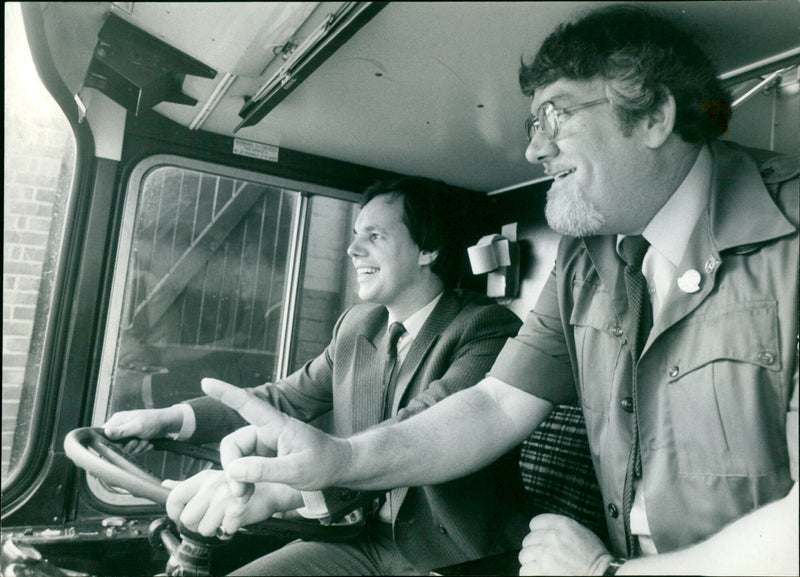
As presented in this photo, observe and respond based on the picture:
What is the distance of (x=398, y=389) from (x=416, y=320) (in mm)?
262

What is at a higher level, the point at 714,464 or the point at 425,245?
the point at 425,245

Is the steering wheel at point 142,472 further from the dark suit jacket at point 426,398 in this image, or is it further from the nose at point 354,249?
the nose at point 354,249

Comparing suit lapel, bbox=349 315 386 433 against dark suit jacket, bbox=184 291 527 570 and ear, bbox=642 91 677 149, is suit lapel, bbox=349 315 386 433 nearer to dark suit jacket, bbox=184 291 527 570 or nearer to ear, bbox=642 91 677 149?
dark suit jacket, bbox=184 291 527 570

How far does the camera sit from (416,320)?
1.80 metres

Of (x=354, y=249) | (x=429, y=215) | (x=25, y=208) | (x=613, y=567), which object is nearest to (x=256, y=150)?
(x=354, y=249)

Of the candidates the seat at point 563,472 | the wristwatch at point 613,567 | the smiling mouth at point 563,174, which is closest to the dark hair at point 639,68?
the smiling mouth at point 563,174

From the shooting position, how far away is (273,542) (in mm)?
1673

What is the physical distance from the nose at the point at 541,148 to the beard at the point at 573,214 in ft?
0.23

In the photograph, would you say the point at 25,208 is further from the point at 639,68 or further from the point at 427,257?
the point at 639,68

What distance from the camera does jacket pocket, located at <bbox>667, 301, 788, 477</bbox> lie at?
0.92 metres

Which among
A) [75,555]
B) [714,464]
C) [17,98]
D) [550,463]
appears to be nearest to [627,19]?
[714,464]

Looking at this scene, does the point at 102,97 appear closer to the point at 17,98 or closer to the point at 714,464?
the point at 17,98

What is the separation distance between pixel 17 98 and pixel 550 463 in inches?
66.6

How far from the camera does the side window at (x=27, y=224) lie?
1.07m
